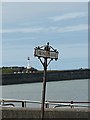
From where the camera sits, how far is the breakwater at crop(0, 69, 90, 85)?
110 meters

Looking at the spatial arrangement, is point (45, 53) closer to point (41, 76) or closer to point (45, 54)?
point (45, 54)

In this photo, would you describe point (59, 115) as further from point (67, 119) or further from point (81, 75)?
point (81, 75)

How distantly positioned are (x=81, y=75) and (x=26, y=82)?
24.6 metres

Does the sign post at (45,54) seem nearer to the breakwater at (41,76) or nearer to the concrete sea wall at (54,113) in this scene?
the concrete sea wall at (54,113)

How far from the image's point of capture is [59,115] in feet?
35.5

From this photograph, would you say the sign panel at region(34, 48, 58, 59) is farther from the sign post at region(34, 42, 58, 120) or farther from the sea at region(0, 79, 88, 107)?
the sea at region(0, 79, 88, 107)

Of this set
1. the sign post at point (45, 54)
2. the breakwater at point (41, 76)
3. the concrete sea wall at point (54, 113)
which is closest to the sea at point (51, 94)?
the concrete sea wall at point (54, 113)

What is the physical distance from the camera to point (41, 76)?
114188 mm

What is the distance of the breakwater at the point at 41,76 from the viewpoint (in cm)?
11025

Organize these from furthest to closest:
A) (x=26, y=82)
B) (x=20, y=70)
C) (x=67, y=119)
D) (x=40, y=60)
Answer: (x=20, y=70) < (x=26, y=82) < (x=67, y=119) < (x=40, y=60)

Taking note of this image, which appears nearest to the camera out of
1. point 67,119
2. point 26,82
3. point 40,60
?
point 40,60

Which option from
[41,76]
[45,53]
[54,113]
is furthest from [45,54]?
[41,76]

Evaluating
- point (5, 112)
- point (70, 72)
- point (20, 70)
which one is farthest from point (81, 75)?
point (5, 112)

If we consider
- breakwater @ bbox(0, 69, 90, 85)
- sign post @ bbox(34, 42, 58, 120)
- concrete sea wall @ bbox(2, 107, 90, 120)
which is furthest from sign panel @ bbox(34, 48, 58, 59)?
breakwater @ bbox(0, 69, 90, 85)
